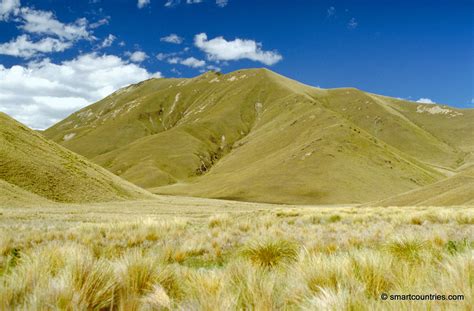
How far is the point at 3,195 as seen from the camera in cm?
4853

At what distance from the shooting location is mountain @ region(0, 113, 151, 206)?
58688 mm

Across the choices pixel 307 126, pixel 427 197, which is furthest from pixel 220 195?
pixel 427 197

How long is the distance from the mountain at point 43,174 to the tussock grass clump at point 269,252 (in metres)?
50.0

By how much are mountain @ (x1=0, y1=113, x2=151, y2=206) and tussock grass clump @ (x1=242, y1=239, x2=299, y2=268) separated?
164ft

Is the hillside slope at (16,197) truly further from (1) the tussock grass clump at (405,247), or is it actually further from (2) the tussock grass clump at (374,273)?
(2) the tussock grass clump at (374,273)

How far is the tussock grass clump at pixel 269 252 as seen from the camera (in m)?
8.05

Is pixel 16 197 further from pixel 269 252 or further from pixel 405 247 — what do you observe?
pixel 405 247

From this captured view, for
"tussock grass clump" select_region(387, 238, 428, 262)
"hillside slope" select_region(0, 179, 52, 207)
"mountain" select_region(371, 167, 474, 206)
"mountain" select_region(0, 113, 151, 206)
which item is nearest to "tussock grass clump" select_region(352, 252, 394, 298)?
"tussock grass clump" select_region(387, 238, 428, 262)

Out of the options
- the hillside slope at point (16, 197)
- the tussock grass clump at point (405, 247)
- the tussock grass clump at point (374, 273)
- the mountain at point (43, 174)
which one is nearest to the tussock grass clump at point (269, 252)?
the tussock grass clump at point (405, 247)

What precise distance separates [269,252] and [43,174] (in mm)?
63477

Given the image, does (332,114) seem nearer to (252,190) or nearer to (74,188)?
(252,190)

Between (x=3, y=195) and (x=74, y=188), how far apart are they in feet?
50.5

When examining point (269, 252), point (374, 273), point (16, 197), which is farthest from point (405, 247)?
point (16, 197)

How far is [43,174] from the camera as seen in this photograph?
206 feet
